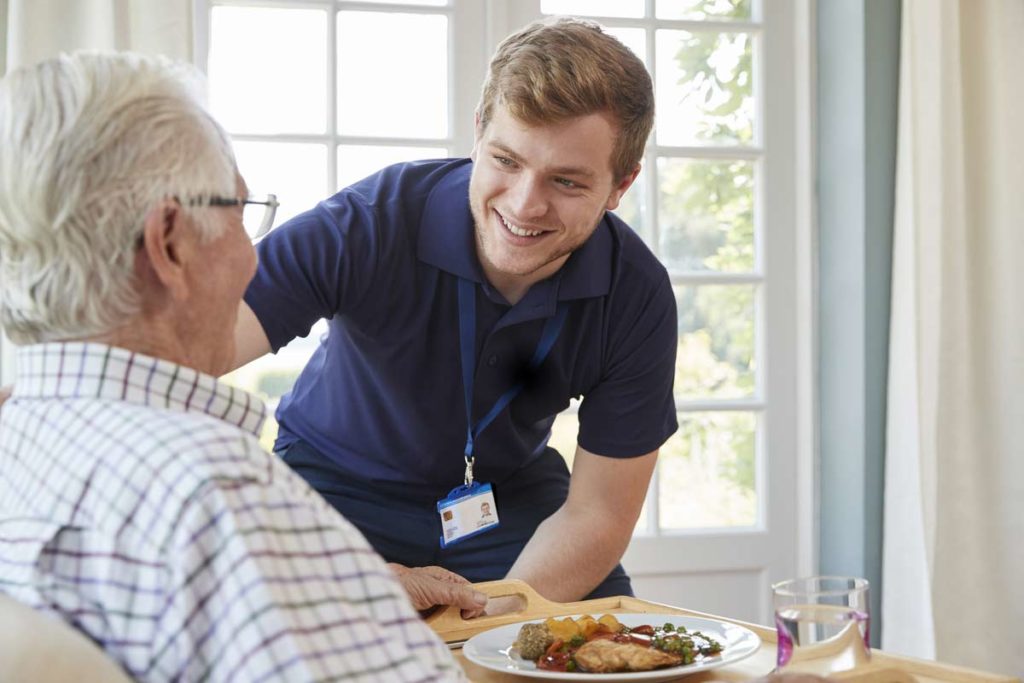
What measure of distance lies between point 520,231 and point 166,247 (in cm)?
101

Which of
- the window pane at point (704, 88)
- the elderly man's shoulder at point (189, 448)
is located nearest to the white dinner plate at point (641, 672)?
the elderly man's shoulder at point (189, 448)

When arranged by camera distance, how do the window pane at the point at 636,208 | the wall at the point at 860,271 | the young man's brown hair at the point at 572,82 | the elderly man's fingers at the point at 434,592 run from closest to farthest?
the elderly man's fingers at the point at 434,592, the young man's brown hair at the point at 572,82, the wall at the point at 860,271, the window pane at the point at 636,208

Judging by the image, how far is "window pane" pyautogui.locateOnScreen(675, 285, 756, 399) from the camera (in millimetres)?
3553

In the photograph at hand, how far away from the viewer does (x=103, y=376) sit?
100 cm

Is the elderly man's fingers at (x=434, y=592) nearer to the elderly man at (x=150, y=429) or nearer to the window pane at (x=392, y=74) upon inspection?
the elderly man at (x=150, y=429)

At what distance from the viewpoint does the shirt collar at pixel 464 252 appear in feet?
6.85

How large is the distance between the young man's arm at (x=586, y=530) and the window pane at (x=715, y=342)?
1.34 meters

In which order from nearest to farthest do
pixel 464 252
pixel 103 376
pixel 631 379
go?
1. pixel 103 376
2. pixel 464 252
3. pixel 631 379

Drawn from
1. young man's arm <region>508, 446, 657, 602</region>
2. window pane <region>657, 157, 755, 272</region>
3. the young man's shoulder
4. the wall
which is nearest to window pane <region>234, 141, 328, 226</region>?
window pane <region>657, 157, 755, 272</region>

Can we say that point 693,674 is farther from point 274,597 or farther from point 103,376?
point 103,376

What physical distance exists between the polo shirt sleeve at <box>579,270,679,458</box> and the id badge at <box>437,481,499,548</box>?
0.75 feet

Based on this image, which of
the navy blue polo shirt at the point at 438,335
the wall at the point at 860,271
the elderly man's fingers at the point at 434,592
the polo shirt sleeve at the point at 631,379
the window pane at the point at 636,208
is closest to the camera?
the elderly man's fingers at the point at 434,592

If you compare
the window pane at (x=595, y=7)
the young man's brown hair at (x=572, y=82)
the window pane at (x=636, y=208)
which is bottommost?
the window pane at (x=636, y=208)

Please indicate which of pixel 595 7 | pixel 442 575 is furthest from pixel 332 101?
pixel 442 575
